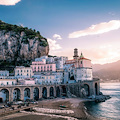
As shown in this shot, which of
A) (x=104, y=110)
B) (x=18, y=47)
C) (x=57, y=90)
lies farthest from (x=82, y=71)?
(x=18, y=47)

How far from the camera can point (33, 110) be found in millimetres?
58062

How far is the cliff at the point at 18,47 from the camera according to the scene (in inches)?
4894

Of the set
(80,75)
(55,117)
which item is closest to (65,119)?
(55,117)

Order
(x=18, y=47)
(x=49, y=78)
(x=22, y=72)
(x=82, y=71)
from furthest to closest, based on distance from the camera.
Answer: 1. (x=18, y=47)
2. (x=82, y=71)
3. (x=49, y=78)
4. (x=22, y=72)

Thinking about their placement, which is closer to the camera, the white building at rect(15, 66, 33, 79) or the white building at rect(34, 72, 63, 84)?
the white building at rect(34, 72, 63, 84)

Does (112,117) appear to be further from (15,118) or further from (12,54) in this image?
(12,54)

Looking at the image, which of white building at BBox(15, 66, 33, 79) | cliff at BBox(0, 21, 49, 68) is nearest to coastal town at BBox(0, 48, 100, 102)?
white building at BBox(15, 66, 33, 79)

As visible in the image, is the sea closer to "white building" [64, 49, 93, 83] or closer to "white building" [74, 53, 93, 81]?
"white building" [74, 53, 93, 81]

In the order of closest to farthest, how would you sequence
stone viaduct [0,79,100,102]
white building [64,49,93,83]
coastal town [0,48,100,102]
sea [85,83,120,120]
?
sea [85,83,120,120], coastal town [0,48,100,102], stone viaduct [0,79,100,102], white building [64,49,93,83]

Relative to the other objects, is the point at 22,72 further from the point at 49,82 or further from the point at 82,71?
the point at 82,71

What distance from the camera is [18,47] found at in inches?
5157

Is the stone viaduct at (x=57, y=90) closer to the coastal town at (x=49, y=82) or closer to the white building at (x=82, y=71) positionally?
the coastal town at (x=49, y=82)

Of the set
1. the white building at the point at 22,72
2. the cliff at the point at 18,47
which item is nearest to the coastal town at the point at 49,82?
the white building at the point at 22,72

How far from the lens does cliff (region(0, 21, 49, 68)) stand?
124 m
